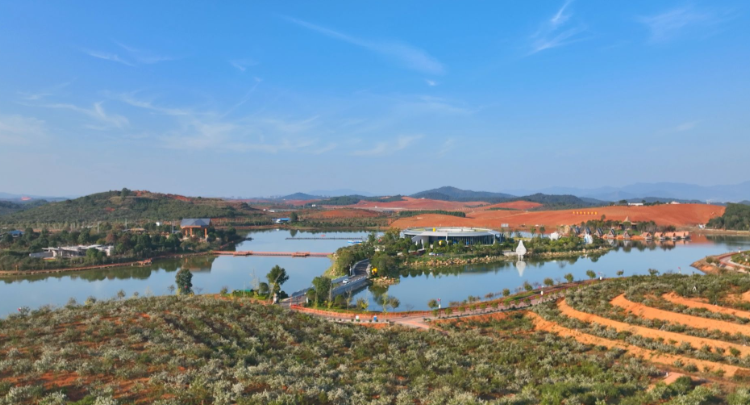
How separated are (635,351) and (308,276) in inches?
1167

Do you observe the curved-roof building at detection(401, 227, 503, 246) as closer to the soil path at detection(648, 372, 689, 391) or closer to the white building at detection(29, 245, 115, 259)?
the white building at detection(29, 245, 115, 259)

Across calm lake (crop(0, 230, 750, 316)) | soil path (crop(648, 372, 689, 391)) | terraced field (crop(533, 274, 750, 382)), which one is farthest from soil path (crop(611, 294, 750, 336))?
calm lake (crop(0, 230, 750, 316))

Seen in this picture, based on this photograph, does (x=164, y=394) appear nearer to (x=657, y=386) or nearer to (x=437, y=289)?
(x=657, y=386)

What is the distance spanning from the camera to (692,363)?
13.2 m

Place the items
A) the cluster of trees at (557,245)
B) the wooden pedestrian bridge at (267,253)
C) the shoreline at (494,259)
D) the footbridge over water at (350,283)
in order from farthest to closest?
the wooden pedestrian bridge at (267,253)
the cluster of trees at (557,245)
the shoreline at (494,259)
the footbridge over water at (350,283)

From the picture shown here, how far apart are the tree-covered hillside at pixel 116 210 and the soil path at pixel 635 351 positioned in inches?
3591

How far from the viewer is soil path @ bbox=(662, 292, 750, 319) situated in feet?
54.6

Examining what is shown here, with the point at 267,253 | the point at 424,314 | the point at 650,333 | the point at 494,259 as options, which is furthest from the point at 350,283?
the point at 267,253

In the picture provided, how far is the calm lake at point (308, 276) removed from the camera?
108 ft

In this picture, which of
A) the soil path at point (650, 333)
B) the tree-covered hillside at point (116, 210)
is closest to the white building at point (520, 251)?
the soil path at point (650, 333)

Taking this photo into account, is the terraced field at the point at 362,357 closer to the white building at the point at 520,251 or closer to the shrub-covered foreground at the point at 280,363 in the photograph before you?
the shrub-covered foreground at the point at 280,363

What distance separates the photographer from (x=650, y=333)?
16234 mm

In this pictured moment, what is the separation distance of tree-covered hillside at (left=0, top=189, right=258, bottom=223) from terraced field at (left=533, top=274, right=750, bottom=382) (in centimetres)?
9107

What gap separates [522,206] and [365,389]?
160518 mm
